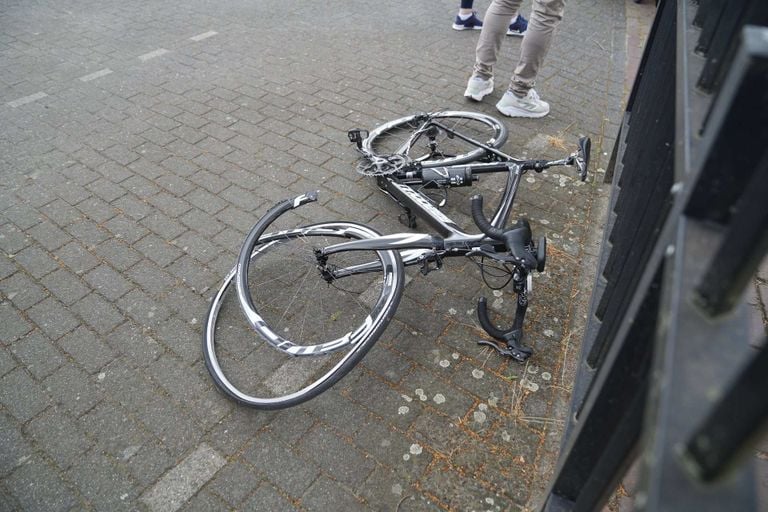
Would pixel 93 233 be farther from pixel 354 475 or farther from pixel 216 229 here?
pixel 354 475

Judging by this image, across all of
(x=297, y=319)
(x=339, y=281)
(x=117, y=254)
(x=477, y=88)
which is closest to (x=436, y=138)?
(x=477, y=88)

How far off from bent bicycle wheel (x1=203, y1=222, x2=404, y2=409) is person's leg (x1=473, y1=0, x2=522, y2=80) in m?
2.76

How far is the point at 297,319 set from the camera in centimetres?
312

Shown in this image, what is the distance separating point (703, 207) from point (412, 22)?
7.29 meters

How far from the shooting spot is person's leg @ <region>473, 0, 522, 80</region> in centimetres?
481

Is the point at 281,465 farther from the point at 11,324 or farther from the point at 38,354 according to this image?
the point at 11,324

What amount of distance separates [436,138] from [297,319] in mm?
2249

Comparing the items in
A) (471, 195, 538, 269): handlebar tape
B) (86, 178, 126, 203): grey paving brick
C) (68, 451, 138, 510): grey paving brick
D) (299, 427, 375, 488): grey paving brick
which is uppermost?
(471, 195, 538, 269): handlebar tape

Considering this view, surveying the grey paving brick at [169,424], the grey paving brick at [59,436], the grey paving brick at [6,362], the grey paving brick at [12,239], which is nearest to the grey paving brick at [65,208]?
the grey paving brick at [12,239]

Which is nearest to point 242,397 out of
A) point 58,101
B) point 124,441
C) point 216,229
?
point 124,441

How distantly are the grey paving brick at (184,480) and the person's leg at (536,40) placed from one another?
4.24 meters

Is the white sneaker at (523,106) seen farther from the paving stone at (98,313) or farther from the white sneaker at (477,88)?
the paving stone at (98,313)

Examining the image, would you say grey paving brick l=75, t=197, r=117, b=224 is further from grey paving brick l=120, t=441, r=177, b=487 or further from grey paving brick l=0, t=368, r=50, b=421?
grey paving brick l=120, t=441, r=177, b=487

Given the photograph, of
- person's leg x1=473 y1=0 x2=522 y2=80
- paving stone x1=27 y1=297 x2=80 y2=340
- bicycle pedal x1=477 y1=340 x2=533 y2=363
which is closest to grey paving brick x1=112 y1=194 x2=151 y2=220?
paving stone x1=27 y1=297 x2=80 y2=340
